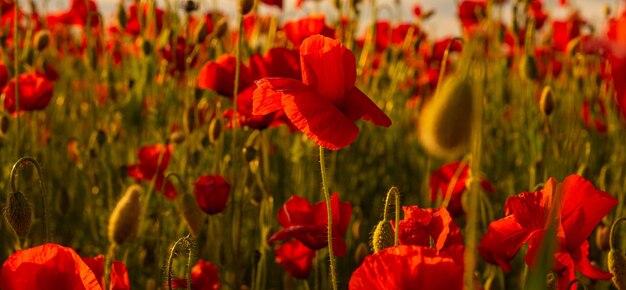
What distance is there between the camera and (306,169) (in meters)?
2.48

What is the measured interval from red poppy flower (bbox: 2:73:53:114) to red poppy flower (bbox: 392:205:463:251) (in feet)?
4.64

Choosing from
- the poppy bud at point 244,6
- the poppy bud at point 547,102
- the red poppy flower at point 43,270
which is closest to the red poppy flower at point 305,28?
the poppy bud at point 244,6

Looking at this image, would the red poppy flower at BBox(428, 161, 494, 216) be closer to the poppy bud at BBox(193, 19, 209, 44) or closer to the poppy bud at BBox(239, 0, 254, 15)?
the poppy bud at BBox(239, 0, 254, 15)

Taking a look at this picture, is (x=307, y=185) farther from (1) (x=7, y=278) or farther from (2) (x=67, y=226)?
(1) (x=7, y=278)

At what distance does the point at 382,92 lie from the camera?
11.6 feet

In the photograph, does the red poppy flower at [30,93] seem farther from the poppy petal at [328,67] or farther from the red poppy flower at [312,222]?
the poppy petal at [328,67]

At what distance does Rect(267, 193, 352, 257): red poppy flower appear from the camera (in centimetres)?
132

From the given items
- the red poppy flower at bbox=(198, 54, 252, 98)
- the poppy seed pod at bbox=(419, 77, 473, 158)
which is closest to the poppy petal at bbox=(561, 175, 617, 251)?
the poppy seed pod at bbox=(419, 77, 473, 158)

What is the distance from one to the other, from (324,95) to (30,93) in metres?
1.38

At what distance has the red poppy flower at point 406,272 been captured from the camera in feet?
2.61

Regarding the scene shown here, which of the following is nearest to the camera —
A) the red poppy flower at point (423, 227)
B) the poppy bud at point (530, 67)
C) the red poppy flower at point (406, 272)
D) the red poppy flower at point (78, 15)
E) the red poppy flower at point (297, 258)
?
the red poppy flower at point (406, 272)

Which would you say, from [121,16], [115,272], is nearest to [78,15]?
[121,16]

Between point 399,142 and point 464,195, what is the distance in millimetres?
1134

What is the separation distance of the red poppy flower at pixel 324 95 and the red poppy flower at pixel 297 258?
0.56m
